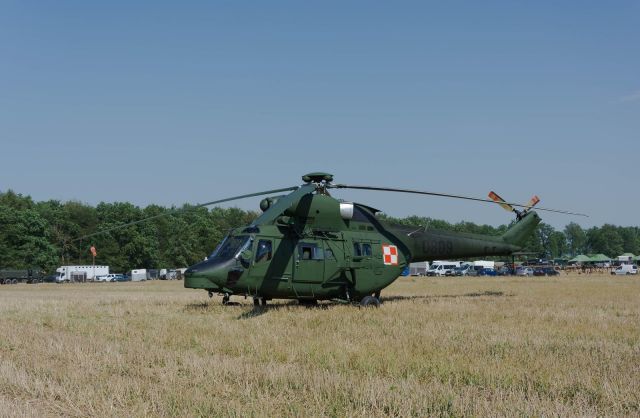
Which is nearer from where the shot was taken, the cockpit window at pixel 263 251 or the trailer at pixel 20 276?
the cockpit window at pixel 263 251

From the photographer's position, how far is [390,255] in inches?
848

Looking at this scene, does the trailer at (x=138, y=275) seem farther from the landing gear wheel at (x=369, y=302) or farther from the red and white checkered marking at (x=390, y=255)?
the landing gear wheel at (x=369, y=302)

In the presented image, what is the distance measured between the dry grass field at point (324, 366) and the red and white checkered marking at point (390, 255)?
16.5ft

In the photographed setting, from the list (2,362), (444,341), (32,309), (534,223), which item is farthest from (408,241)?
(2,362)

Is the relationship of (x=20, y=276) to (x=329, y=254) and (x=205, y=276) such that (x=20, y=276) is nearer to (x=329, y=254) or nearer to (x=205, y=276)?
(x=205, y=276)

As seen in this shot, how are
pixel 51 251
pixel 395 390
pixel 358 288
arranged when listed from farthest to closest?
pixel 51 251 → pixel 358 288 → pixel 395 390

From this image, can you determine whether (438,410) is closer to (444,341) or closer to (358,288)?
(444,341)

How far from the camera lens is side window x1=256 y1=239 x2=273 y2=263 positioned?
734 inches

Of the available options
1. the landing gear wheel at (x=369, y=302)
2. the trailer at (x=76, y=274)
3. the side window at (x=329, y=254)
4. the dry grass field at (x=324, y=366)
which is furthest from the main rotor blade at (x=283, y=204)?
the trailer at (x=76, y=274)

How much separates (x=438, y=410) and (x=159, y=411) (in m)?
3.09

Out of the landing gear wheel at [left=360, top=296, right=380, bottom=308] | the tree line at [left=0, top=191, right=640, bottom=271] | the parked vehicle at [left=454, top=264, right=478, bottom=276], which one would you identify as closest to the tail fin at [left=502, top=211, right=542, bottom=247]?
the landing gear wheel at [left=360, top=296, right=380, bottom=308]

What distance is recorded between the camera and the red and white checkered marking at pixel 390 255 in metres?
21.3

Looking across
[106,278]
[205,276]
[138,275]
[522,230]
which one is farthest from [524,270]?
[205,276]

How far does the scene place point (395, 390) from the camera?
7.55 m
